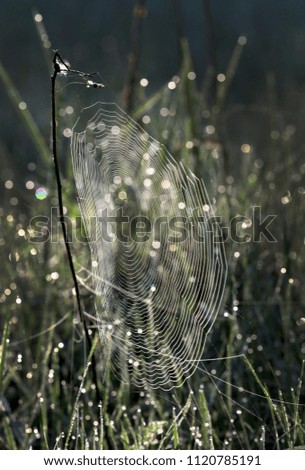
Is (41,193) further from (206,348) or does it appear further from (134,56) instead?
(206,348)

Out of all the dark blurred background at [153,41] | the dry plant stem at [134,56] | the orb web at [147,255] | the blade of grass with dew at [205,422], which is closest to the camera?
the blade of grass with dew at [205,422]

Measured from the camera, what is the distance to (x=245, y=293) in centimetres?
199

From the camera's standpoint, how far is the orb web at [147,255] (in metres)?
1.85

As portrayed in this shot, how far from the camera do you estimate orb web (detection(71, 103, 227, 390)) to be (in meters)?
1.85

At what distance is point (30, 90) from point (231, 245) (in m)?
3.58

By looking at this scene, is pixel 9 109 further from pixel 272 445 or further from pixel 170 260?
pixel 272 445

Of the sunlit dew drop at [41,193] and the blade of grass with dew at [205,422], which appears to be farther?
the sunlit dew drop at [41,193]

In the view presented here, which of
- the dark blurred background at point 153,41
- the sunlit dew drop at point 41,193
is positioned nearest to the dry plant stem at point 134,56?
the sunlit dew drop at point 41,193

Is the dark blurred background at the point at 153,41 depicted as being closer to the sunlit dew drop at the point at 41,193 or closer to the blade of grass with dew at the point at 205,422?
the sunlit dew drop at the point at 41,193

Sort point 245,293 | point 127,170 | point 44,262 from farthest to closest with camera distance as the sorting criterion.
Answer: point 127,170, point 44,262, point 245,293

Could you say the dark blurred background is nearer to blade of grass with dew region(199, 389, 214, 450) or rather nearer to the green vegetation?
the green vegetation

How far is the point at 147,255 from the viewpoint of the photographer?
2240mm

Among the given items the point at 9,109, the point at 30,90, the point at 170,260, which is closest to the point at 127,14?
the point at 30,90

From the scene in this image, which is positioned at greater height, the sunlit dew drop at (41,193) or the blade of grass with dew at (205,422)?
the sunlit dew drop at (41,193)
